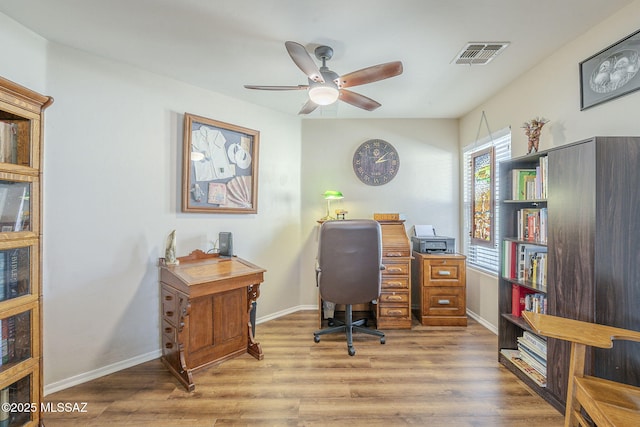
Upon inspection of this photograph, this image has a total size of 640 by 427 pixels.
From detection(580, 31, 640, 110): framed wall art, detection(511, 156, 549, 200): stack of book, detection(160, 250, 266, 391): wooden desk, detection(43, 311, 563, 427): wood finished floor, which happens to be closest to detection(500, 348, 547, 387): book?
detection(43, 311, 563, 427): wood finished floor

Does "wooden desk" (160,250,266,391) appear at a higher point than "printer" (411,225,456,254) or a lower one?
lower

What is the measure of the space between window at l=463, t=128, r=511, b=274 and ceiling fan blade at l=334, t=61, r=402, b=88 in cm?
→ 156

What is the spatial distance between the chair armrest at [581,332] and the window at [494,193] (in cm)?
137

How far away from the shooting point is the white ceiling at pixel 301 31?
1.67 metres

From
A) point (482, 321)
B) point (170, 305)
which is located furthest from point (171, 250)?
point (482, 321)

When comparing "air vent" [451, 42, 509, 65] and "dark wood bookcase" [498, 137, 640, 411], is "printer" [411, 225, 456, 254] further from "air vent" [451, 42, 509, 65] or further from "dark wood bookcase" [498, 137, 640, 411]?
"air vent" [451, 42, 509, 65]

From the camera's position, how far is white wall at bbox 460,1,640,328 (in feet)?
5.66

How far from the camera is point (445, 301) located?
3092 mm

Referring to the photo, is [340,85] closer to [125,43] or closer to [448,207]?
[125,43]

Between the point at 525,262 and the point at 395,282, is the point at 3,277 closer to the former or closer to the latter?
the point at 395,282

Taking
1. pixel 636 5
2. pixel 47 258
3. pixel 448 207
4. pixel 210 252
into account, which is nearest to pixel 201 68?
pixel 210 252

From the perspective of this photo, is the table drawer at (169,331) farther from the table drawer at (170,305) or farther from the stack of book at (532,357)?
the stack of book at (532,357)

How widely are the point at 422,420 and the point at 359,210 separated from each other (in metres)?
2.40

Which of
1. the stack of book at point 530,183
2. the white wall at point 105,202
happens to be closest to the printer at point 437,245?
the stack of book at point 530,183
